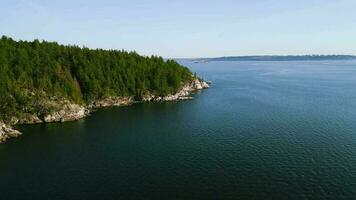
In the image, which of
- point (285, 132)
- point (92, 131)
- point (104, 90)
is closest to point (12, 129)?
point (92, 131)

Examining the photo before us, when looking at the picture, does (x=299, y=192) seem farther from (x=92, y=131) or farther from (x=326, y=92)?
(x=326, y=92)

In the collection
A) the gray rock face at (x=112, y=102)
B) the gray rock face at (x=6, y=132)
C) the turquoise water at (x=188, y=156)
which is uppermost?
the gray rock face at (x=112, y=102)

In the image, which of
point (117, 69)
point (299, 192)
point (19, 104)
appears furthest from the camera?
point (117, 69)

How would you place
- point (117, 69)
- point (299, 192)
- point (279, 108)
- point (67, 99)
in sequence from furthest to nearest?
1. point (117, 69)
2. point (279, 108)
3. point (67, 99)
4. point (299, 192)

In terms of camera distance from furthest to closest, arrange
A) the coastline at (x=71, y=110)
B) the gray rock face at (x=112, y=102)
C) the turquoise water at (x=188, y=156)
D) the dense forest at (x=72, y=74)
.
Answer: the gray rock face at (x=112, y=102)
the dense forest at (x=72, y=74)
the coastline at (x=71, y=110)
the turquoise water at (x=188, y=156)

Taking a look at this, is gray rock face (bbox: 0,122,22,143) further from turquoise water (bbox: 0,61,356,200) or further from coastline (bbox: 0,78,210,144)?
turquoise water (bbox: 0,61,356,200)

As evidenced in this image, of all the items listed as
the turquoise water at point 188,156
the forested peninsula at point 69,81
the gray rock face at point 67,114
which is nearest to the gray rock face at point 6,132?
the forested peninsula at point 69,81

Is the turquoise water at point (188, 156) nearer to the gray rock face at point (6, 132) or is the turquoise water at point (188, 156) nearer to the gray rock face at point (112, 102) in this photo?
the gray rock face at point (6, 132)
